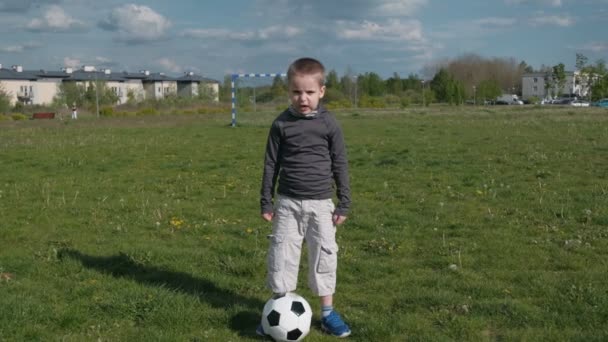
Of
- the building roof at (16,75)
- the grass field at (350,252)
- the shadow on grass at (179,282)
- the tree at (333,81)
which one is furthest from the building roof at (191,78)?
the shadow on grass at (179,282)

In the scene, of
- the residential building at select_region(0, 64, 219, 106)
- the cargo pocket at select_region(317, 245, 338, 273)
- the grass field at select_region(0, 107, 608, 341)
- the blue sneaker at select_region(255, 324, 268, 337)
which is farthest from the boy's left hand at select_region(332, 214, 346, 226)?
the residential building at select_region(0, 64, 219, 106)

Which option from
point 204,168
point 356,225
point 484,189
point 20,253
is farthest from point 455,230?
point 204,168

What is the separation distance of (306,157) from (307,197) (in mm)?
392

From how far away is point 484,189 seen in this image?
44.0 feet

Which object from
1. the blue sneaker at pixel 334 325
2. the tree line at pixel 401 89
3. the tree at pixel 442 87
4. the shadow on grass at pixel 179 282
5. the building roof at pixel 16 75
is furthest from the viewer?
the building roof at pixel 16 75

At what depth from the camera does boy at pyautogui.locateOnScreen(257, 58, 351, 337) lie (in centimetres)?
→ 585

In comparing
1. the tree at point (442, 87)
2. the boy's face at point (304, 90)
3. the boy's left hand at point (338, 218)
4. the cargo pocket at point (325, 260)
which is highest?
the tree at point (442, 87)

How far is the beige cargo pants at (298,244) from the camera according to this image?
591 cm

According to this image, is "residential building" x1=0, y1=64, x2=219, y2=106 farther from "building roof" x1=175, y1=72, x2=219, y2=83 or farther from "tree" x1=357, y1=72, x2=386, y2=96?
"tree" x1=357, y1=72, x2=386, y2=96

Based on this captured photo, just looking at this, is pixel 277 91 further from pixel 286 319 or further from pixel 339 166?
pixel 286 319

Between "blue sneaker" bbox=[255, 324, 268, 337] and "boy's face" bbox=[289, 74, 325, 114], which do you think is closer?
"boy's face" bbox=[289, 74, 325, 114]

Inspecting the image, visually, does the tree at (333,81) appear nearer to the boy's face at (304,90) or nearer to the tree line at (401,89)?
the tree line at (401,89)

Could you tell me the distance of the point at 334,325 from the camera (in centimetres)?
585

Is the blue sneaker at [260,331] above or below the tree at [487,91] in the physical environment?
below
